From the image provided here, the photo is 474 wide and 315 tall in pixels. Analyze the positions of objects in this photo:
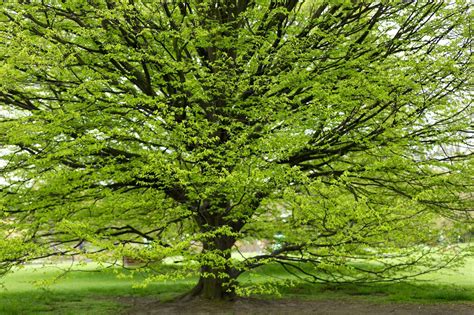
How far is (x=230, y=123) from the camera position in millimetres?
12453

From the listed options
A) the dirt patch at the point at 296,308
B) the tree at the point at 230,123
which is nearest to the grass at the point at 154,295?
the dirt patch at the point at 296,308

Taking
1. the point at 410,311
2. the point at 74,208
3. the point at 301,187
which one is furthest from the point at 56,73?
the point at 410,311

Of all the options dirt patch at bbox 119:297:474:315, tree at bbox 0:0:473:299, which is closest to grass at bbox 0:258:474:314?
dirt patch at bbox 119:297:474:315

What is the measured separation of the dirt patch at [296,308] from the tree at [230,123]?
5.64 feet

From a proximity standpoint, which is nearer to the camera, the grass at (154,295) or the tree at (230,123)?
the tree at (230,123)

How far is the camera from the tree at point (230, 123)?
10.8 metres

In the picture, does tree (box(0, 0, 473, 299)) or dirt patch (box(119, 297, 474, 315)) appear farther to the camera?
dirt patch (box(119, 297, 474, 315))

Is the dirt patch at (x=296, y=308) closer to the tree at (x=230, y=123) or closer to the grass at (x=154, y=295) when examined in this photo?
the grass at (x=154, y=295)

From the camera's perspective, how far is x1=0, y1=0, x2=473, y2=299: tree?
1076cm

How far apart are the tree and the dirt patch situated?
1720 millimetres

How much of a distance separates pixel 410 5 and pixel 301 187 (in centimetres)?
539

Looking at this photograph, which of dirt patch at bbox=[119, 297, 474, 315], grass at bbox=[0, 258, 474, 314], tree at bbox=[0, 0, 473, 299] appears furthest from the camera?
grass at bbox=[0, 258, 474, 314]

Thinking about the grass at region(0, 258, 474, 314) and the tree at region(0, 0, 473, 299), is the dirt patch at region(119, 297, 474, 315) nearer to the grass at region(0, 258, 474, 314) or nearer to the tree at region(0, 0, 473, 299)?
the grass at region(0, 258, 474, 314)

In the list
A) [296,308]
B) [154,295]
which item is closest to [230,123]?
[296,308]
